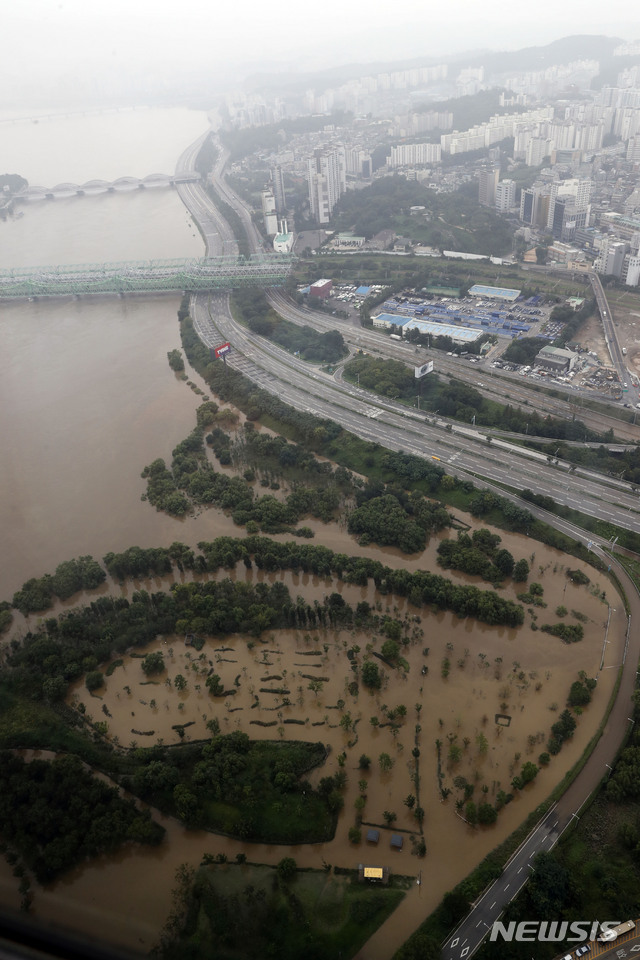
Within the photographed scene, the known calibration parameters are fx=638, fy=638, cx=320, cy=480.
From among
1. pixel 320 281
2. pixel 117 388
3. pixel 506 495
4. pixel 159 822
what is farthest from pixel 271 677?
pixel 320 281

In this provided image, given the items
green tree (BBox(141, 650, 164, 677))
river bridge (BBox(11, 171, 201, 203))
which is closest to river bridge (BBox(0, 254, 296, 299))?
river bridge (BBox(11, 171, 201, 203))

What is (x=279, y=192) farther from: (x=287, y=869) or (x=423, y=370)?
(x=287, y=869)

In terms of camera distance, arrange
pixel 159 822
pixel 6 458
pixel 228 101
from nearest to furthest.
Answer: pixel 159 822 < pixel 6 458 < pixel 228 101

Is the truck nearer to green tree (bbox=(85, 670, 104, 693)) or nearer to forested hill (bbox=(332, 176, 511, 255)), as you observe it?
green tree (bbox=(85, 670, 104, 693))

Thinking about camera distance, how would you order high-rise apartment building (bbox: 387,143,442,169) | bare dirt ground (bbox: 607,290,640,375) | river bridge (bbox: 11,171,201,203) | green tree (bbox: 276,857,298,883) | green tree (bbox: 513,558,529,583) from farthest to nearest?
1. high-rise apartment building (bbox: 387,143,442,169)
2. river bridge (bbox: 11,171,201,203)
3. bare dirt ground (bbox: 607,290,640,375)
4. green tree (bbox: 513,558,529,583)
5. green tree (bbox: 276,857,298,883)

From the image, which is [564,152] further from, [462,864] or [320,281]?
[462,864]

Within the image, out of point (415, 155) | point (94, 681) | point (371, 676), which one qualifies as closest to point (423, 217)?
point (415, 155)
